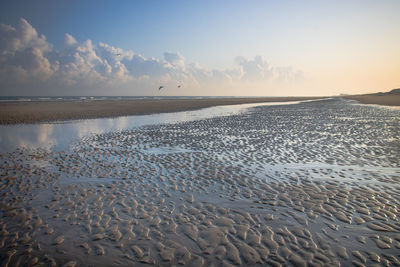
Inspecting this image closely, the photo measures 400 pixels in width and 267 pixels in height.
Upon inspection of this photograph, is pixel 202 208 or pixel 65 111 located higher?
pixel 65 111

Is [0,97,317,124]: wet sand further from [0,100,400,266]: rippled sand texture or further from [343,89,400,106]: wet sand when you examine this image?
[343,89,400,106]: wet sand

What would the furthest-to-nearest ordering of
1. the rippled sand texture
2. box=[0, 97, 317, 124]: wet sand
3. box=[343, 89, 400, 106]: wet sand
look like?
box=[343, 89, 400, 106]: wet sand → box=[0, 97, 317, 124]: wet sand → the rippled sand texture

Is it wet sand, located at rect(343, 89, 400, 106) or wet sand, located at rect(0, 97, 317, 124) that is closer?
wet sand, located at rect(0, 97, 317, 124)

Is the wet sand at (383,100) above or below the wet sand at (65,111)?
above

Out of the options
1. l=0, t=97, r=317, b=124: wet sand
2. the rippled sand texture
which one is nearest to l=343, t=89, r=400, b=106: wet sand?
l=0, t=97, r=317, b=124: wet sand

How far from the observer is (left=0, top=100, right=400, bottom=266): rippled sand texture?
4.82 m

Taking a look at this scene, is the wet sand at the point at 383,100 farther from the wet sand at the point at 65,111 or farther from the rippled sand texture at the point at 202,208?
the rippled sand texture at the point at 202,208

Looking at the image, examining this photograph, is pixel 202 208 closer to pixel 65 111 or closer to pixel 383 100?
pixel 65 111

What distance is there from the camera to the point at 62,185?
868 centimetres

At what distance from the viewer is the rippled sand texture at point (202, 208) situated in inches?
190

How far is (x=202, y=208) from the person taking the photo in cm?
687

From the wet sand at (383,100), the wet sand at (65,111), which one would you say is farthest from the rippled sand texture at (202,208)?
the wet sand at (383,100)

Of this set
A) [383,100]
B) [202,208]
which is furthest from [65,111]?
[383,100]

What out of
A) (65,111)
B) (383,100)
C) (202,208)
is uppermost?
(383,100)
